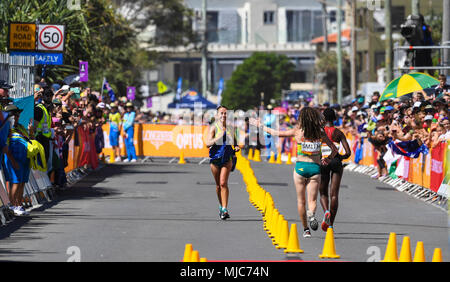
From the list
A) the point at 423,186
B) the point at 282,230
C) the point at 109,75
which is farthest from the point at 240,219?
the point at 109,75

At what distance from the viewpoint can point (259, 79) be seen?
98812 mm

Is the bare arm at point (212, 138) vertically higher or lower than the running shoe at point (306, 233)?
higher

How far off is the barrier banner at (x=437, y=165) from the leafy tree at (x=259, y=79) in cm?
7743

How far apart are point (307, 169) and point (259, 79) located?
84767mm

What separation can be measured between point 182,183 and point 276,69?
7580 centimetres

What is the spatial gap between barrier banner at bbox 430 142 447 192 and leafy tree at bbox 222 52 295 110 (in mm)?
77435

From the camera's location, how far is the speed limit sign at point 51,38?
23578 millimetres

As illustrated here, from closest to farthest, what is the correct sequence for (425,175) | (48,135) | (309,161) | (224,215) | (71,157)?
(309,161), (224,215), (48,135), (425,175), (71,157)

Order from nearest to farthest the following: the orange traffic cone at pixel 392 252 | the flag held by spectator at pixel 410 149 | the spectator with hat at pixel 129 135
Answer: the orange traffic cone at pixel 392 252 → the flag held by spectator at pixel 410 149 → the spectator with hat at pixel 129 135

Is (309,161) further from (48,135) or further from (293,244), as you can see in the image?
(48,135)

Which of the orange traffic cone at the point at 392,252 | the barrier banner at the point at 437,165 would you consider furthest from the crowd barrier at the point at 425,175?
the orange traffic cone at the point at 392,252

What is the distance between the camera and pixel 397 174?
2462 cm

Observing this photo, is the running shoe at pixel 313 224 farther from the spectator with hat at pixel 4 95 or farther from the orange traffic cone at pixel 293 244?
the spectator with hat at pixel 4 95

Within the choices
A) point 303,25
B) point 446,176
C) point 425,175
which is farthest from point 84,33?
point 303,25
